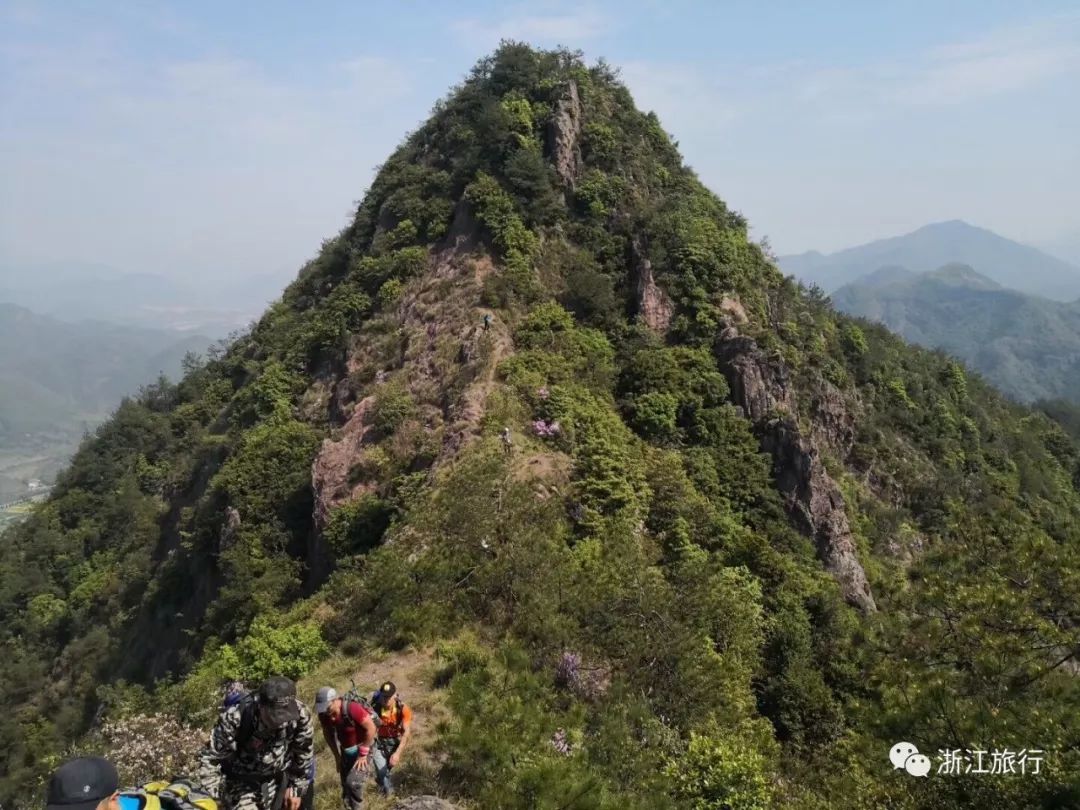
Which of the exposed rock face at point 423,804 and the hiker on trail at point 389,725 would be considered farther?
the exposed rock face at point 423,804

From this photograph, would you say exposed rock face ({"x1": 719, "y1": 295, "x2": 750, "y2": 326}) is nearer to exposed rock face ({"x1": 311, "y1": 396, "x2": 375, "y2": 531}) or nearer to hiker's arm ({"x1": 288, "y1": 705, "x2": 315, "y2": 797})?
exposed rock face ({"x1": 311, "y1": 396, "x2": 375, "y2": 531})

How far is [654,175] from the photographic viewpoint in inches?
1403

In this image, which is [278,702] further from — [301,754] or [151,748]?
[151,748]

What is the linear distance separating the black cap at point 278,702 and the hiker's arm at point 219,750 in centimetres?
46

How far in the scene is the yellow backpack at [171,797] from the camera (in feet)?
12.6

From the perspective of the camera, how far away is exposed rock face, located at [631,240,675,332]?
88.7ft

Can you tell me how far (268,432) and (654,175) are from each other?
2294 cm

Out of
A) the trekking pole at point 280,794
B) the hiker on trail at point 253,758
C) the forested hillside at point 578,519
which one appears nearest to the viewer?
the hiker on trail at point 253,758

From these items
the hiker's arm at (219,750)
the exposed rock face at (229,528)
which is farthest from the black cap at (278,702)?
the exposed rock face at (229,528)

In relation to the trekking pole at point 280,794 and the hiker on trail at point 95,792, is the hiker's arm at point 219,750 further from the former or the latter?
the hiker on trail at point 95,792

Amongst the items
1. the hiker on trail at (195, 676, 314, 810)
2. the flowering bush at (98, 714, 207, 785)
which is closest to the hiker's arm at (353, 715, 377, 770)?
the hiker on trail at (195, 676, 314, 810)

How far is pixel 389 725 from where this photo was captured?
740 cm

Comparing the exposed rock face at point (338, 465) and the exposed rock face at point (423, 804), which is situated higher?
the exposed rock face at point (338, 465)

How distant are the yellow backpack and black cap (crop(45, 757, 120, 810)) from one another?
209mm
